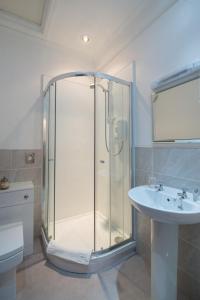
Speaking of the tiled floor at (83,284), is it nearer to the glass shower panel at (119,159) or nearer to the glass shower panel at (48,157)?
the glass shower panel at (119,159)

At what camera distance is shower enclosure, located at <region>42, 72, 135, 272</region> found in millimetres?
1646

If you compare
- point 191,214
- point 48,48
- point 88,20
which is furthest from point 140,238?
point 48,48

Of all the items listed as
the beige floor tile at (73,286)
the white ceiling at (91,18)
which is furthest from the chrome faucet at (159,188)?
the white ceiling at (91,18)

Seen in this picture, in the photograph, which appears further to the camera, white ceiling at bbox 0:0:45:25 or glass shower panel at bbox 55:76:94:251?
glass shower panel at bbox 55:76:94:251

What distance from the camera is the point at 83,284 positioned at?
133 cm

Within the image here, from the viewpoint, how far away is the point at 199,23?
1.17 meters

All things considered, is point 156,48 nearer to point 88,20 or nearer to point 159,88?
point 159,88

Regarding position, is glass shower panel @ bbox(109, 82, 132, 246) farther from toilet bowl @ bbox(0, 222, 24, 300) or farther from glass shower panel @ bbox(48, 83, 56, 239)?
toilet bowl @ bbox(0, 222, 24, 300)

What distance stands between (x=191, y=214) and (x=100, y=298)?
A: 3.32 ft

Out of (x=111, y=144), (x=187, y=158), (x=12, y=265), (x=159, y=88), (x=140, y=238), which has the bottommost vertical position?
(x=140, y=238)

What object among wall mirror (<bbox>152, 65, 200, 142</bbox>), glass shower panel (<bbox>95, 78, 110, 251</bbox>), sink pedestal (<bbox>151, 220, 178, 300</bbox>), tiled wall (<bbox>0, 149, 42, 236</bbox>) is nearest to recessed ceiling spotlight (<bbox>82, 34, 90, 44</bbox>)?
glass shower panel (<bbox>95, 78, 110, 251</bbox>)

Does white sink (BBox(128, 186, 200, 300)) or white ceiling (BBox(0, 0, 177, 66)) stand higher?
white ceiling (BBox(0, 0, 177, 66))

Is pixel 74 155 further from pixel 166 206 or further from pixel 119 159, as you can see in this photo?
pixel 166 206

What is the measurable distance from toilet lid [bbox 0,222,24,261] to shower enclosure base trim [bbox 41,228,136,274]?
422mm
